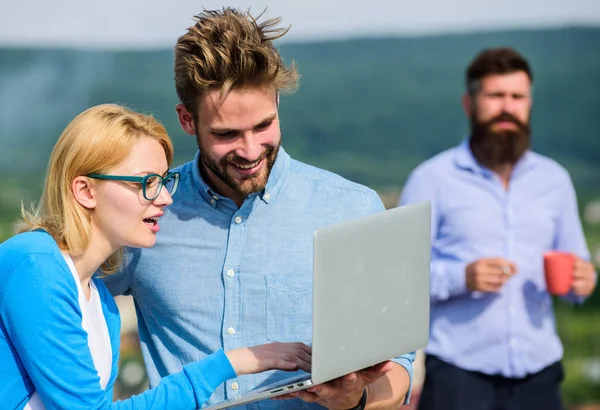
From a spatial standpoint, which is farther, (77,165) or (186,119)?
(186,119)

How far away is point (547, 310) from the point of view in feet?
14.4

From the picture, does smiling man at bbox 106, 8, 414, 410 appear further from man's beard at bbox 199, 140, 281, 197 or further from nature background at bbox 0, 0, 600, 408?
nature background at bbox 0, 0, 600, 408

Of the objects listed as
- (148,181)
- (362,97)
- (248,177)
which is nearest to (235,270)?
(248,177)

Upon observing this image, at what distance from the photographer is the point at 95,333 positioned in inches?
87.4

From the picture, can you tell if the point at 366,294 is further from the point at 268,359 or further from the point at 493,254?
the point at 493,254

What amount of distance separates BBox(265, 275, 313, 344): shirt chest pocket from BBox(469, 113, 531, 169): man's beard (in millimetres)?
2234

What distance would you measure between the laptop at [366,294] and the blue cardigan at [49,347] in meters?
0.10

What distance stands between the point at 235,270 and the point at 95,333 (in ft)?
1.33

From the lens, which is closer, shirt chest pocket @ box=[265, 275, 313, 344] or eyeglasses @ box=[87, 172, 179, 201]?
eyeglasses @ box=[87, 172, 179, 201]

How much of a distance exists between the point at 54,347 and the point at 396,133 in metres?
3.93

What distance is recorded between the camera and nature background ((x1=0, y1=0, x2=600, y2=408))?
17.8ft

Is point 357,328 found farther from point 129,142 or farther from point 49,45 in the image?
point 49,45

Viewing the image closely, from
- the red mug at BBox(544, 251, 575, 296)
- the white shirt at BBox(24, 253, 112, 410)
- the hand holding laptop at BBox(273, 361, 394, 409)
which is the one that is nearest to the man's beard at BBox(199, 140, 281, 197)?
the white shirt at BBox(24, 253, 112, 410)

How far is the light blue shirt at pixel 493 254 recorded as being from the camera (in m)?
4.26
